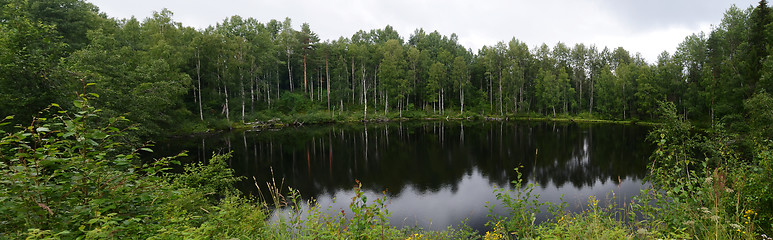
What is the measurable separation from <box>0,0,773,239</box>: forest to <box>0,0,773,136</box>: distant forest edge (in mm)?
171

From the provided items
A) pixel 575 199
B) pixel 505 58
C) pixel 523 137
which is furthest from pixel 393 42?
pixel 575 199

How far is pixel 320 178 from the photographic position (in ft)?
51.5

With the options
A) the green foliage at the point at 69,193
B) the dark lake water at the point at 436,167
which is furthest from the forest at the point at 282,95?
the dark lake water at the point at 436,167

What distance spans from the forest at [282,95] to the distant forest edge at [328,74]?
17 cm

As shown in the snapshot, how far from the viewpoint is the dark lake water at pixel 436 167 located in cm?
1211

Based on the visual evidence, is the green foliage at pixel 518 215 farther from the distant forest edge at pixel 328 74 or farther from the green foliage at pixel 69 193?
the distant forest edge at pixel 328 74

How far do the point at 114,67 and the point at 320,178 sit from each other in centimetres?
1475

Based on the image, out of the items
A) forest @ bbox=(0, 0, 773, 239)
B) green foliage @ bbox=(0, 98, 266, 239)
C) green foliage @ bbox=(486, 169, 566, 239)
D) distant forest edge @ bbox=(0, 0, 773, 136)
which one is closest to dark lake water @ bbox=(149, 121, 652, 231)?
green foliage @ bbox=(486, 169, 566, 239)

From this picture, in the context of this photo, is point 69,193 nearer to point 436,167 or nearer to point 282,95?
point 436,167

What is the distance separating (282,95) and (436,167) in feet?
137

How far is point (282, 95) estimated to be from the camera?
53312 mm

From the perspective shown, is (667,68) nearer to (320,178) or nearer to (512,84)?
(512,84)

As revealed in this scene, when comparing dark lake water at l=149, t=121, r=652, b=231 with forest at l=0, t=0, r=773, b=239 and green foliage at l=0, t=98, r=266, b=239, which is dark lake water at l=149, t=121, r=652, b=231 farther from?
green foliage at l=0, t=98, r=266, b=239

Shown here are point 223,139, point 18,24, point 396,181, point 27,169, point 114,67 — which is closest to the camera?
point 27,169
